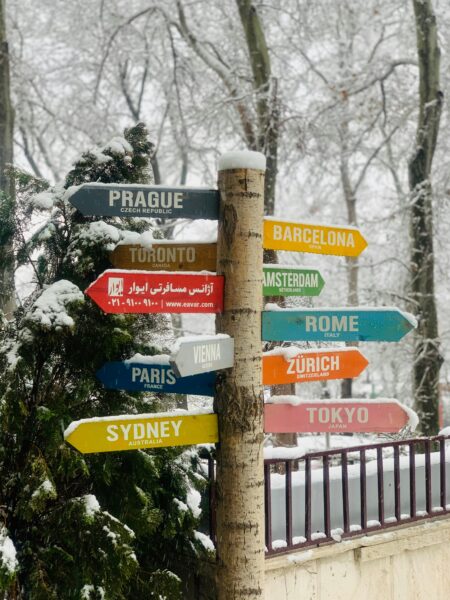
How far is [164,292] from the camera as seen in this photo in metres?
3.05

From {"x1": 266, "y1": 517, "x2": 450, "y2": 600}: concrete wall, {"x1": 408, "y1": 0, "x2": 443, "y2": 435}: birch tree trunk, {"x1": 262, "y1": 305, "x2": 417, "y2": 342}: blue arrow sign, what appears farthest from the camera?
{"x1": 408, "y1": 0, "x2": 443, "y2": 435}: birch tree trunk

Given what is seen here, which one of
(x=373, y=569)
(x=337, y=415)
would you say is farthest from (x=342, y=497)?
(x=337, y=415)

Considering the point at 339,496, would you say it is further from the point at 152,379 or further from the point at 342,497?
the point at 152,379

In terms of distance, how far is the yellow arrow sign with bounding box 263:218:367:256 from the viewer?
3.23m

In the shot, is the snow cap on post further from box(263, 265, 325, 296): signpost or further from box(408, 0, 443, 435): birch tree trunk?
box(408, 0, 443, 435): birch tree trunk

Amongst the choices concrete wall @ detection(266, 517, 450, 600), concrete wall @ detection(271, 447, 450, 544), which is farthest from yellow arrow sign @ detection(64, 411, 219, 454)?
concrete wall @ detection(271, 447, 450, 544)

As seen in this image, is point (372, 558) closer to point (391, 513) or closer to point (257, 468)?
point (391, 513)

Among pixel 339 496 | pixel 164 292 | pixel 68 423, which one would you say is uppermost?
pixel 164 292

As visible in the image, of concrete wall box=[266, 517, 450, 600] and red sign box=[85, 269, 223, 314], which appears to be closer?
red sign box=[85, 269, 223, 314]

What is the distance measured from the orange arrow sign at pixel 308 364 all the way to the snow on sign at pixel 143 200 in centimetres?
66

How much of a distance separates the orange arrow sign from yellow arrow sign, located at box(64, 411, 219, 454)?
339mm

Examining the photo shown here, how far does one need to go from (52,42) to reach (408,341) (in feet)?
33.2

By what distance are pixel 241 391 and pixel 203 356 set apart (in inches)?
11.5

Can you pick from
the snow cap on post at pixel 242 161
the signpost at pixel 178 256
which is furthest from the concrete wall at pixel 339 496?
the snow cap on post at pixel 242 161
